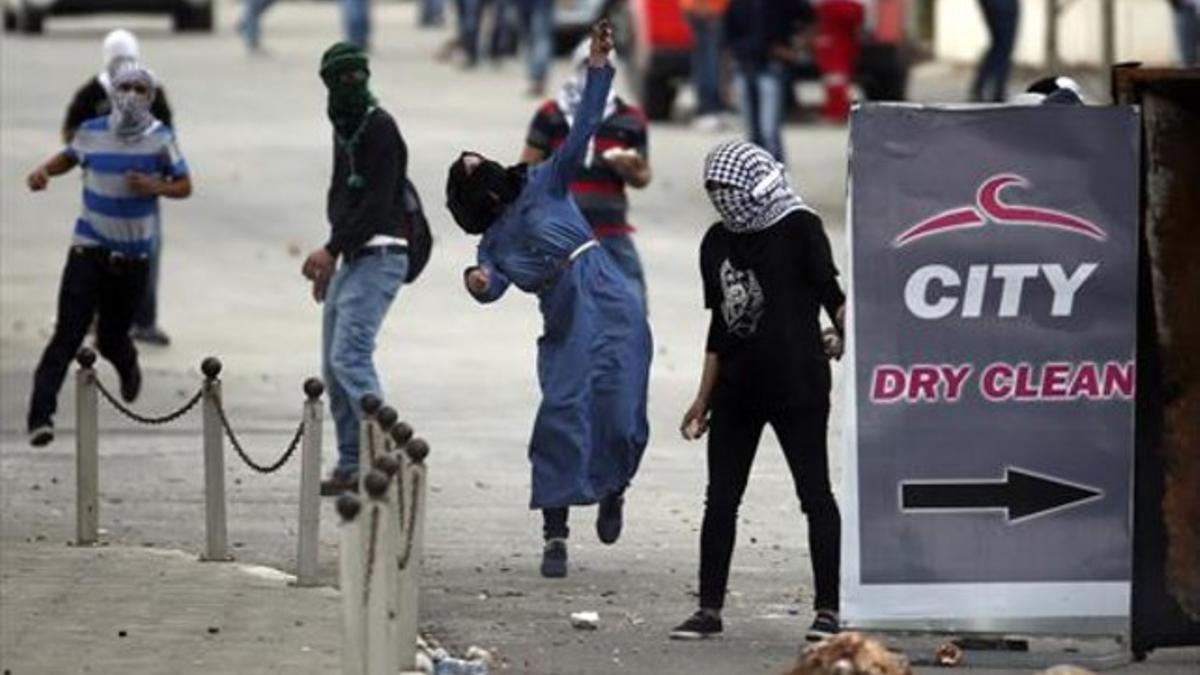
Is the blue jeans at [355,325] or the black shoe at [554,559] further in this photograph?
the blue jeans at [355,325]

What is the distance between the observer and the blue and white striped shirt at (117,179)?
17.5 metres

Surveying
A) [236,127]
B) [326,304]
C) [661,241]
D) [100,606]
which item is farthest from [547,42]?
[100,606]

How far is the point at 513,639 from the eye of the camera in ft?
41.0

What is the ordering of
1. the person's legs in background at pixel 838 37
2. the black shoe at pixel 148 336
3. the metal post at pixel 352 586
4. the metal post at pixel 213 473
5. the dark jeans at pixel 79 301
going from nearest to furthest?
the metal post at pixel 352 586
the metal post at pixel 213 473
the dark jeans at pixel 79 301
the black shoe at pixel 148 336
the person's legs in background at pixel 838 37

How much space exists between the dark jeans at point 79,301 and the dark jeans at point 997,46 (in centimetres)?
1465

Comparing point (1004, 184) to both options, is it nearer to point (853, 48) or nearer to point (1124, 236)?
point (1124, 236)

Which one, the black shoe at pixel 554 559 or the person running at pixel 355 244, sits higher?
the person running at pixel 355 244

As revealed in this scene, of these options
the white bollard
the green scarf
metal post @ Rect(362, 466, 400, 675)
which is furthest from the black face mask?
metal post @ Rect(362, 466, 400, 675)

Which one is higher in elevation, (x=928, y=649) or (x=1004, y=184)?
(x=1004, y=184)

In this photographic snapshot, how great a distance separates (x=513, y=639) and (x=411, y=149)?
1925 centimetres

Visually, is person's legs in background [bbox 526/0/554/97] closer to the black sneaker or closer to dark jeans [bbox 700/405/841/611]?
dark jeans [bbox 700/405/841/611]

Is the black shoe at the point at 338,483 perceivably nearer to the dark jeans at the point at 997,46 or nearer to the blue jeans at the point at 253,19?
the dark jeans at the point at 997,46

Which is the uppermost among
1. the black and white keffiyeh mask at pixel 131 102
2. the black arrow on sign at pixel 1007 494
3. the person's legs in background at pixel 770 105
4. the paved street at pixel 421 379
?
the black and white keffiyeh mask at pixel 131 102

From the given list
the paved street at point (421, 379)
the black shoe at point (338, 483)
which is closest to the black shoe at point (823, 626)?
the paved street at point (421, 379)
